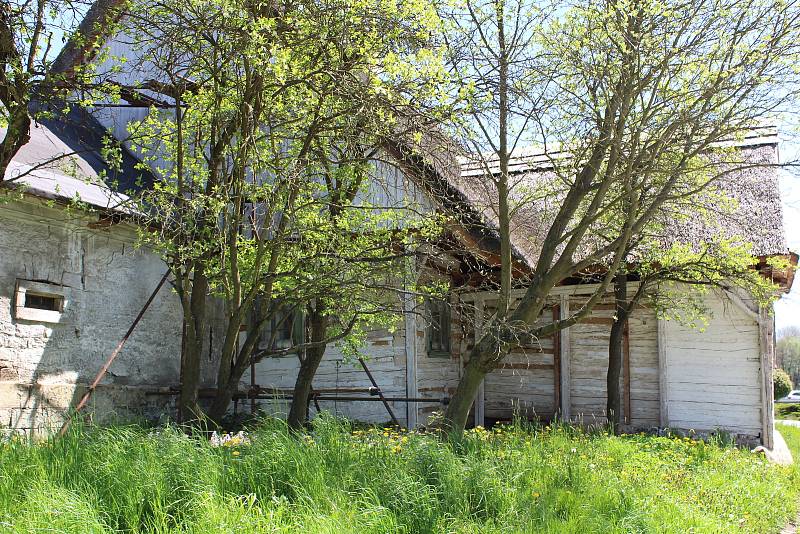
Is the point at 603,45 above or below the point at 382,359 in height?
above

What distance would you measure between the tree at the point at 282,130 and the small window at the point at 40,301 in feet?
8.75

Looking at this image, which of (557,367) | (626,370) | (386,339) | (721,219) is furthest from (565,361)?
(721,219)

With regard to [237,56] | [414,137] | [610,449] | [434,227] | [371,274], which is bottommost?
→ [610,449]

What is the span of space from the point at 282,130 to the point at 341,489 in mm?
3962

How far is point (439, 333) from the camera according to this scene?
1191 centimetres

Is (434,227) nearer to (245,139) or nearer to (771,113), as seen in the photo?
(245,139)

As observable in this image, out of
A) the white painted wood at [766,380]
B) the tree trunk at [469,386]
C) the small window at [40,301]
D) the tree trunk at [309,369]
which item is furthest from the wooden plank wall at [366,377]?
the white painted wood at [766,380]

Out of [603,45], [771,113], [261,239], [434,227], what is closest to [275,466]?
Result: [261,239]

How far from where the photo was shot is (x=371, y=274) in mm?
7324

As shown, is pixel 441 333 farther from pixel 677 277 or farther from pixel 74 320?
pixel 74 320

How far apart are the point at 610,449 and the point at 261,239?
12.9ft

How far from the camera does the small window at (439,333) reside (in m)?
11.5

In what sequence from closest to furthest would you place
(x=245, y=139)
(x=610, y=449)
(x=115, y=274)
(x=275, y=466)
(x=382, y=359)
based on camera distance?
(x=275, y=466), (x=245, y=139), (x=610, y=449), (x=115, y=274), (x=382, y=359)

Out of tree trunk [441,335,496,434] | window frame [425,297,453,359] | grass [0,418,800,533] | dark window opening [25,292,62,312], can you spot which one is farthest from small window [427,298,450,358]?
dark window opening [25,292,62,312]
